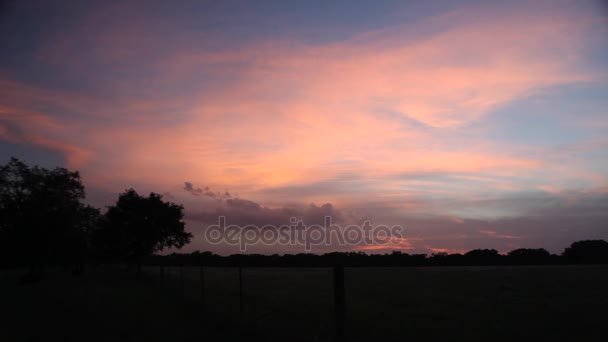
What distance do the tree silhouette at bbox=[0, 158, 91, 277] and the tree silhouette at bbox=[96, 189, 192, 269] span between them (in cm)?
1060

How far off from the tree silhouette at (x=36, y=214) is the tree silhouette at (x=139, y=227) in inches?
417

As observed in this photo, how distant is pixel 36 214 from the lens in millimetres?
40875

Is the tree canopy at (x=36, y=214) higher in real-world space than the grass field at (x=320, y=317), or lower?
higher

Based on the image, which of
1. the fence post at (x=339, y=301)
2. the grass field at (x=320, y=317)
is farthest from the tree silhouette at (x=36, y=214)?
the fence post at (x=339, y=301)

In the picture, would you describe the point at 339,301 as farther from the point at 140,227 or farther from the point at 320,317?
the point at 140,227

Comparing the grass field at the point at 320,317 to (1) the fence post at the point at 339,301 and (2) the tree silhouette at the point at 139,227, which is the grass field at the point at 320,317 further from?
(2) the tree silhouette at the point at 139,227

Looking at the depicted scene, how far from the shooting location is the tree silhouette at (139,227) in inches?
2142

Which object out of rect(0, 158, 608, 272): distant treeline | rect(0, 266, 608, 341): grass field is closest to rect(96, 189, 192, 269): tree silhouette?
rect(0, 158, 608, 272): distant treeline

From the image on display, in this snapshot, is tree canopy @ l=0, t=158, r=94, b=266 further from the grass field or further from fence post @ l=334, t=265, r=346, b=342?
fence post @ l=334, t=265, r=346, b=342

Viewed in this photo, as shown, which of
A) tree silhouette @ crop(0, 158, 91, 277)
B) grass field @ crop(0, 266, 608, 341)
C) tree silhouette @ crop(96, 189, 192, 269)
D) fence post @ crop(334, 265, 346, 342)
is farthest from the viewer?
tree silhouette @ crop(96, 189, 192, 269)

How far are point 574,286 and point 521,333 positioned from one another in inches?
501

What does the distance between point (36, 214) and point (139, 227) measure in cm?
1440

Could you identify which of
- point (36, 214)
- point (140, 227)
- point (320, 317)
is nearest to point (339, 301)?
point (320, 317)

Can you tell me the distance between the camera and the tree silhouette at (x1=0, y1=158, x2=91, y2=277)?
40.7 m
